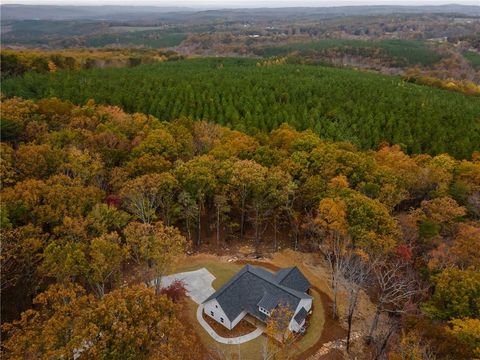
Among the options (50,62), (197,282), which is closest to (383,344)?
(197,282)

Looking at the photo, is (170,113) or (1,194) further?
(170,113)

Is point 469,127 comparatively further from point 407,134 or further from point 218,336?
point 218,336

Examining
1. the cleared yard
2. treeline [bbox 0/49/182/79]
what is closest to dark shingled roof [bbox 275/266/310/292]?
the cleared yard

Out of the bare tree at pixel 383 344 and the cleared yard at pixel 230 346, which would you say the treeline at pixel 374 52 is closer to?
the cleared yard at pixel 230 346

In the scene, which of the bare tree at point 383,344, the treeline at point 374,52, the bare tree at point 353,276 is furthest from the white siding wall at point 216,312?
the treeline at point 374,52

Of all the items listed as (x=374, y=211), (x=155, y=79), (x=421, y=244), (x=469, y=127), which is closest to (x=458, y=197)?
(x=421, y=244)

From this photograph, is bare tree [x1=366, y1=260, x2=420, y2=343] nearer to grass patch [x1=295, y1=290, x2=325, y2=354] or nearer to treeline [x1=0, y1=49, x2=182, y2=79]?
grass patch [x1=295, y1=290, x2=325, y2=354]
